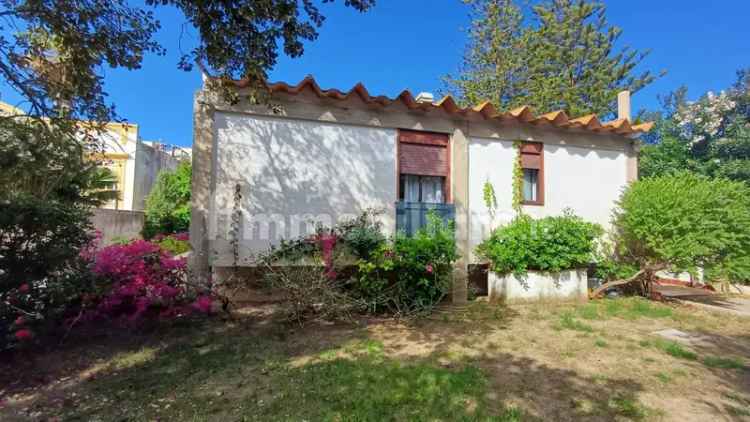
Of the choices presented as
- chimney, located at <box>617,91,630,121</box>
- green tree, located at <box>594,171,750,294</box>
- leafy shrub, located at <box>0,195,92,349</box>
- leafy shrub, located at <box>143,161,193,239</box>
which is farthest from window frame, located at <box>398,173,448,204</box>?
leafy shrub, located at <box>143,161,193,239</box>

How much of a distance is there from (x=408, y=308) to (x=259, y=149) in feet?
14.1

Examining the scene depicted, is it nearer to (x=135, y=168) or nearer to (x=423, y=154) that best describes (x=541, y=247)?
(x=423, y=154)

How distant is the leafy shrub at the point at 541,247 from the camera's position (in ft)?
24.1

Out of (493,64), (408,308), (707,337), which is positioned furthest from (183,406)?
(493,64)

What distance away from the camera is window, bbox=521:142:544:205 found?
28.2 feet

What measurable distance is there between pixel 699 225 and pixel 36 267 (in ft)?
Result: 36.6

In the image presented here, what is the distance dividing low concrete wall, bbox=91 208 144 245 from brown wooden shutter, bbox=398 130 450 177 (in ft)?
42.4

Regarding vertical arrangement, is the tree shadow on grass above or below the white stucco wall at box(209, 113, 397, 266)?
below

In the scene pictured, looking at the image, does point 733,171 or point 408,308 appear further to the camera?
point 733,171

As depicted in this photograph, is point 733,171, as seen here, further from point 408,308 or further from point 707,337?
point 408,308

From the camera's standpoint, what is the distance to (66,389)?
3746 millimetres

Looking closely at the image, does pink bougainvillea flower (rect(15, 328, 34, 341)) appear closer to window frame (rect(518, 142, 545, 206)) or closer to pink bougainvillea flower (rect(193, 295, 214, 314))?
pink bougainvillea flower (rect(193, 295, 214, 314))

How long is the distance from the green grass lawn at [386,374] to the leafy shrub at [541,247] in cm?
159

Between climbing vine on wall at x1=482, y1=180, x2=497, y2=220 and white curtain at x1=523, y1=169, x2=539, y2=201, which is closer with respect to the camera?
climbing vine on wall at x1=482, y1=180, x2=497, y2=220
